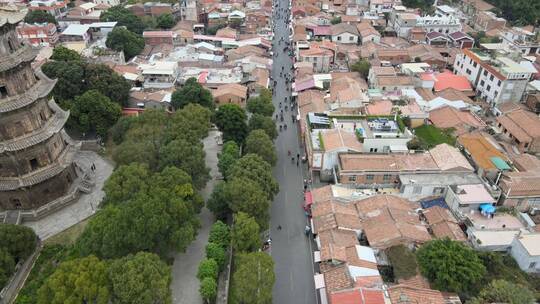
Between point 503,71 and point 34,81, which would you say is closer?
point 34,81

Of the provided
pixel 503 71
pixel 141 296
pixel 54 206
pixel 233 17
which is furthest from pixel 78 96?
pixel 503 71

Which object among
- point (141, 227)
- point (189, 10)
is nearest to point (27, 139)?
point (141, 227)

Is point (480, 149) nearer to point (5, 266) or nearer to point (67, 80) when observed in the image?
point (5, 266)

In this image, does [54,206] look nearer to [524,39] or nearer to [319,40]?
[319,40]

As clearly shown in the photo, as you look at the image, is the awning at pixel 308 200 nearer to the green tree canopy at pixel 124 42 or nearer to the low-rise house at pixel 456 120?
the low-rise house at pixel 456 120

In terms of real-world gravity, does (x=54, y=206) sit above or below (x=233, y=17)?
below

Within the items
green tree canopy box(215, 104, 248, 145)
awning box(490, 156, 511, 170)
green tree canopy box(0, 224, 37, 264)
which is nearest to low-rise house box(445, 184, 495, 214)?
awning box(490, 156, 511, 170)

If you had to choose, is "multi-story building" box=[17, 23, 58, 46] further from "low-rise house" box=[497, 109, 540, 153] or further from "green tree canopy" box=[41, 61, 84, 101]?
"low-rise house" box=[497, 109, 540, 153]
